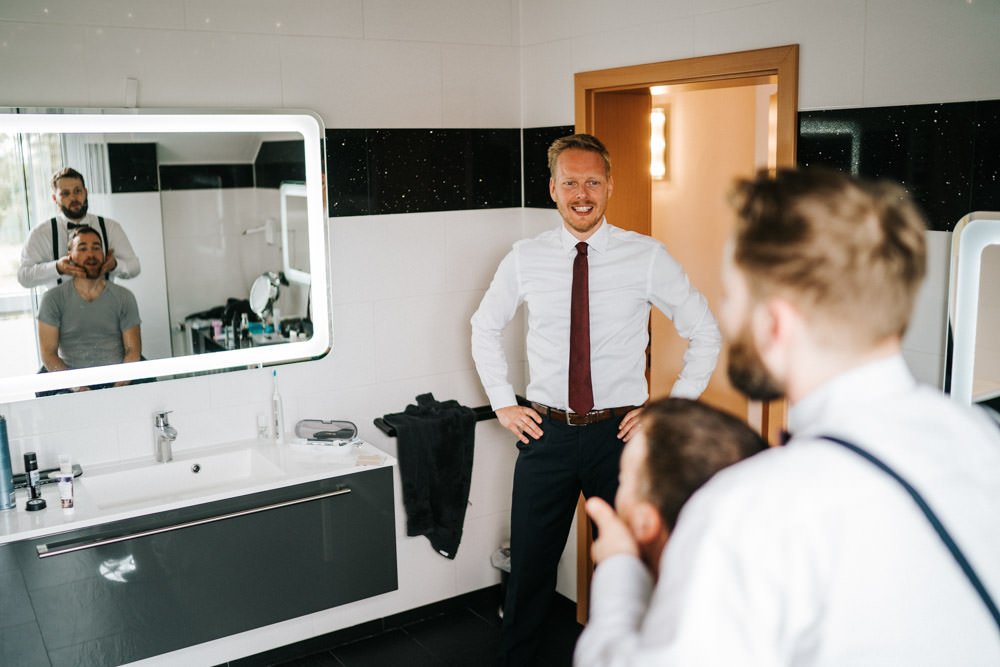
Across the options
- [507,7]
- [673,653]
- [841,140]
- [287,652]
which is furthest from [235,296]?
[673,653]

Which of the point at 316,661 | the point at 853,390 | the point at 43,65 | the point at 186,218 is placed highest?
the point at 43,65

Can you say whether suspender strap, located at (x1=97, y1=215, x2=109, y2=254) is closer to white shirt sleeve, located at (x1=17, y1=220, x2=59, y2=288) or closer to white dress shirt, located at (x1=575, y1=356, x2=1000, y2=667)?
white shirt sleeve, located at (x1=17, y1=220, x2=59, y2=288)

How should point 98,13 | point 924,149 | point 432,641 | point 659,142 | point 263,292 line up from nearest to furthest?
point 924,149 < point 98,13 < point 263,292 < point 432,641 < point 659,142

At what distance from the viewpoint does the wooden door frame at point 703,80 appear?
251 centimetres

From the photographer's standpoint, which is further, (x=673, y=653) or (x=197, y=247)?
(x=197, y=247)

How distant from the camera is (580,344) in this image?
9.52 feet

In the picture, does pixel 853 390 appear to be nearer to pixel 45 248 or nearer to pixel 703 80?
pixel 703 80

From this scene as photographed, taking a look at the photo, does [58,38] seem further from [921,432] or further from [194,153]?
[921,432]

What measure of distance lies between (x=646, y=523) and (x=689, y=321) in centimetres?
196

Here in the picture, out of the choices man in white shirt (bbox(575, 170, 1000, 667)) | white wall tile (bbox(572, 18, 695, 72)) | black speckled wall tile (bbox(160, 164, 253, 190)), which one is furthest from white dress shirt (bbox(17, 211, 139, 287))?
man in white shirt (bbox(575, 170, 1000, 667))

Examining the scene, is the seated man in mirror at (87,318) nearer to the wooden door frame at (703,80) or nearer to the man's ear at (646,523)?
the wooden door frame at (703,80)

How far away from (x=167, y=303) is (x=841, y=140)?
7.17ft

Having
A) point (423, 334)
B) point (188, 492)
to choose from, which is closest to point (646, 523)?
point (188, 492)

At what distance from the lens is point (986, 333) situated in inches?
83.0
